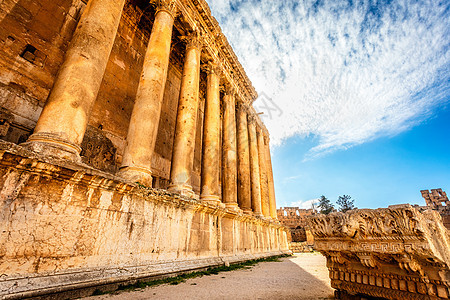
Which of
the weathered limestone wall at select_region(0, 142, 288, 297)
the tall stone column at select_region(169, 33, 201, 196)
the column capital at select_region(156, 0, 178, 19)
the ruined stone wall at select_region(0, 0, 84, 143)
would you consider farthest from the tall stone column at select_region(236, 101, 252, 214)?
the ruined stone wall at select_region(0, 0, 84, 143)

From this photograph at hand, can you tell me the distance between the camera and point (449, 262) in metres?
2.47

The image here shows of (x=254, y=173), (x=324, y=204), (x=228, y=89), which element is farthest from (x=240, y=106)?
(x=324, y=204)

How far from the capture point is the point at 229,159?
11477 millimetres

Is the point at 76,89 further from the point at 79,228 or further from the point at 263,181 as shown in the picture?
the point at 263,181

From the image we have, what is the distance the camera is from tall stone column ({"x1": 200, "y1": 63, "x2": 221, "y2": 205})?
9016 millimetres

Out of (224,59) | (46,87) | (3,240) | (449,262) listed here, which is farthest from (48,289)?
(224,59)

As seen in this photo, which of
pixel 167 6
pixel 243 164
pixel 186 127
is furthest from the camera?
pixel 243 164

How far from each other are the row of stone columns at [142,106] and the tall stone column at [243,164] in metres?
0.18

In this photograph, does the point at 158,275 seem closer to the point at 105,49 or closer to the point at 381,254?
the point at 381,254

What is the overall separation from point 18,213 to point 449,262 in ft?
19.0

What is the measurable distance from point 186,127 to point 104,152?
125 inches

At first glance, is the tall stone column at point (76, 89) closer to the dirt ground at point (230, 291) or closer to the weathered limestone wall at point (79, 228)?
the weathered limestone wall at point (79, 228)

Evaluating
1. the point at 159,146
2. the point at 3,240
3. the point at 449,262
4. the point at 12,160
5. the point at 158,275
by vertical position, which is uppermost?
the point at 159,146

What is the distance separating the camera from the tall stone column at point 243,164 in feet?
41.1
